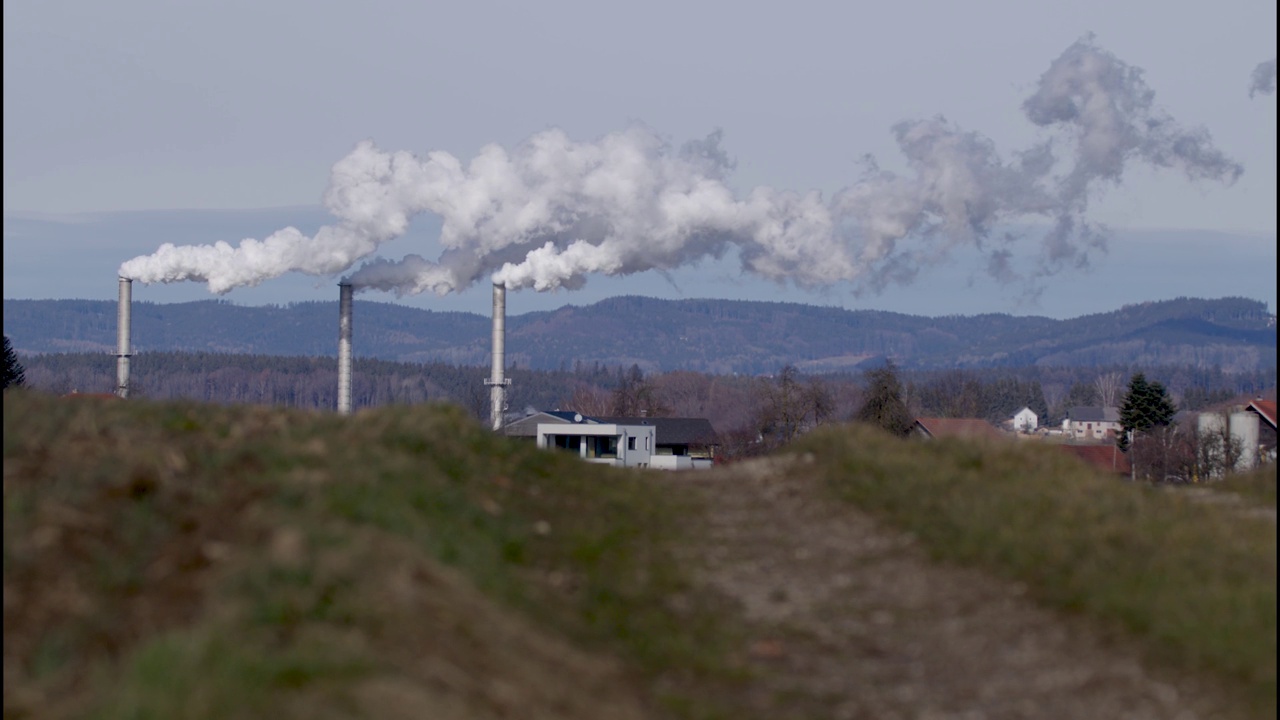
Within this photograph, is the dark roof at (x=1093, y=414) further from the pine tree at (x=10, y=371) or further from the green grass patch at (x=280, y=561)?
the green grass patch at (x=280, y=561)

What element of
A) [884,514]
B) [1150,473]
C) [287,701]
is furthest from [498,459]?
[1150,473]

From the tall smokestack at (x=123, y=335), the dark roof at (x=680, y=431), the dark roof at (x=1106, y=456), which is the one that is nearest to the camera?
the tall smokestack at (x=123, y=335)

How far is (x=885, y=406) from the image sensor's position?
70.5 meters

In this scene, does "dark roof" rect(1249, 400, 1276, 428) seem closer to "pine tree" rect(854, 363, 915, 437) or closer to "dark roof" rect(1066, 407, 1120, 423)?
"pine tree" rect(854, 363, 915, 437)

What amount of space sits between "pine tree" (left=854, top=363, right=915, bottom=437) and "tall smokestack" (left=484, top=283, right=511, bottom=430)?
67.8ft

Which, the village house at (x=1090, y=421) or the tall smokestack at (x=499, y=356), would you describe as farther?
the village house at (x=1090, y=421)

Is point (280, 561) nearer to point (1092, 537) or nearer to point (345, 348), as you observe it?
point (1092, 537)

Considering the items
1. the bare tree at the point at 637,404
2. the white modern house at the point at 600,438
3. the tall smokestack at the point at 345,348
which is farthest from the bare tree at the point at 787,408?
the tall smokestack at the point at 345,348

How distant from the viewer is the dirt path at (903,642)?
7855mm

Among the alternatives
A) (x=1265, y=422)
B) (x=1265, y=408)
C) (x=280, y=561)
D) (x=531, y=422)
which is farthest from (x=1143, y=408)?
(x=280, y=561)

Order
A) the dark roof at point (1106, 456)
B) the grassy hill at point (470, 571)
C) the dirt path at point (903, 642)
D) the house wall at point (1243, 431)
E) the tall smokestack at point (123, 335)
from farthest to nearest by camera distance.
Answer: the dark roof at point (1106, 456), the tall smokestack at point (123, 335), the house wall at point (1243, 431), the dirt path at point (903, 642), the grassy hill at point (470, 571)

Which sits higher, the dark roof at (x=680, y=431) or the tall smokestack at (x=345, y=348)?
the tall smokestack at (x=345, y=348)

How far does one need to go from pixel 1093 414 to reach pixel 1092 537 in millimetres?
183163

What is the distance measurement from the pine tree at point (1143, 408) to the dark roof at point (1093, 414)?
4099 inches
